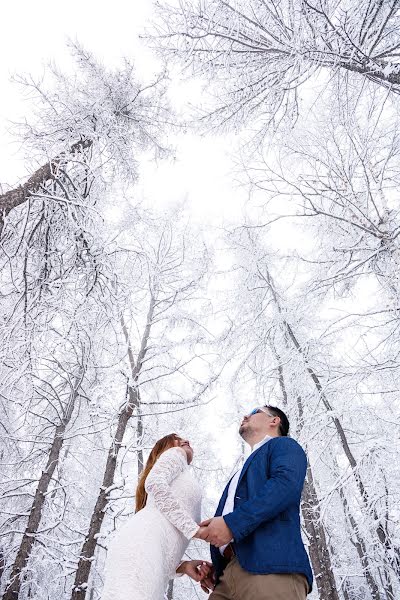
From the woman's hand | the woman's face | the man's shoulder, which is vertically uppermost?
the woman's face

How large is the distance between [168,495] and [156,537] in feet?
0.60

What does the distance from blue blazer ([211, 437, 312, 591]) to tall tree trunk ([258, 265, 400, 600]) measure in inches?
124

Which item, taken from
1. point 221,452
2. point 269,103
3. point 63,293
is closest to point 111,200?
point 63,293

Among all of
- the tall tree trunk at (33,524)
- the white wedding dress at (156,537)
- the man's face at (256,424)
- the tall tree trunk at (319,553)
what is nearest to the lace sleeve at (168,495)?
the white wedding dress at (156,537)

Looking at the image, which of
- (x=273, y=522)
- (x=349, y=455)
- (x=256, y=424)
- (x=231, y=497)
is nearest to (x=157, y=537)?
(x=231, y=497)

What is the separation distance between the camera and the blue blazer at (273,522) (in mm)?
1566

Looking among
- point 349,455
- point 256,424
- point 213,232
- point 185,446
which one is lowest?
point 185,446

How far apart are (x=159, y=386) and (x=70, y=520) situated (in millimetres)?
4439

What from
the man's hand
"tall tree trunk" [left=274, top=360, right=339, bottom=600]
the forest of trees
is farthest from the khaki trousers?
"tall tree trunk" [left=274, top=360, right=339, bottom=600]

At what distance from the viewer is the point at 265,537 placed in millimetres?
1617

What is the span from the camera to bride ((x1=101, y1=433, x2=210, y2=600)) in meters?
1.54

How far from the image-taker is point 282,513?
1.71 meters

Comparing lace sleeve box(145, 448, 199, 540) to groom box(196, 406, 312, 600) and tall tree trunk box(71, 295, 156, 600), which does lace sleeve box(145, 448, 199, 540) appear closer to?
groom box(196, 406, 312, 600)

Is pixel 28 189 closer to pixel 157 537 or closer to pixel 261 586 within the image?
pixel 157 537
